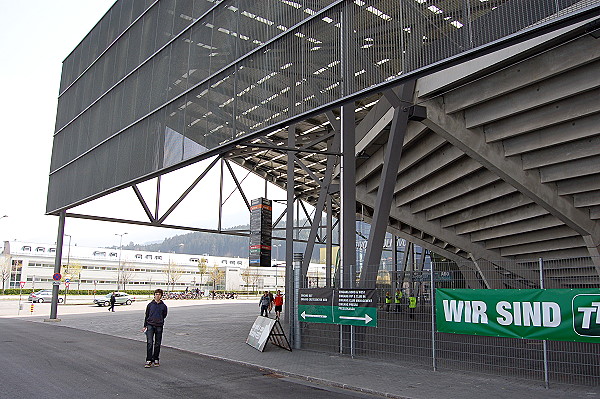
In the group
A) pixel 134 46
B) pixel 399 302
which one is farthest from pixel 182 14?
pixel 399 302

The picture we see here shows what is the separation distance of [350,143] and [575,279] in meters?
7.79

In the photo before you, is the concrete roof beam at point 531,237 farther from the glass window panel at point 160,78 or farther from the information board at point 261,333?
the glass window panel at point 160,78

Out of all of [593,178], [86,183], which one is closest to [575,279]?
[593,178]

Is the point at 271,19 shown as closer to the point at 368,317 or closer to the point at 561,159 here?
the point at 368,317

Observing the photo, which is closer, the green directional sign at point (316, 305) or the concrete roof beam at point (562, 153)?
the green directional sign at point (316, 305)

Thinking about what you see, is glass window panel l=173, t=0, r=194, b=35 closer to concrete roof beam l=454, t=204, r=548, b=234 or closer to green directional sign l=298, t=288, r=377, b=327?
green directional sign l=298, t=288, r=377, b=327

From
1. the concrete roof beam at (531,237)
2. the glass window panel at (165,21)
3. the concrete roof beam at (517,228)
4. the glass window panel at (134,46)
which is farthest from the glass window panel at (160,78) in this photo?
the concrete roof beam at (531,237)

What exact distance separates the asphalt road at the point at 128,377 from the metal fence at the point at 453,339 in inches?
123

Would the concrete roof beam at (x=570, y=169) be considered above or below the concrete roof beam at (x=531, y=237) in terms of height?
above

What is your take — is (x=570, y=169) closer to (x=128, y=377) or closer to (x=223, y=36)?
(x=223, y=36)

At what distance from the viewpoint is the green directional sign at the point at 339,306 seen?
12484 mm

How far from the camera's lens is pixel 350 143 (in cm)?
1566

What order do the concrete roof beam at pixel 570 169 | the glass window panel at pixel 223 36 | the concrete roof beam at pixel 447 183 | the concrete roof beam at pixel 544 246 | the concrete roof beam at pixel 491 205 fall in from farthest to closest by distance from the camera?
the concrete roof beam at pixel 544 246 → the concrete roof beam at pixel 491 205 → the concrete roof beam at pixel 447 183 → the concrete roof beam at pixel 570 169 → the glass window panel at pixel 223 36

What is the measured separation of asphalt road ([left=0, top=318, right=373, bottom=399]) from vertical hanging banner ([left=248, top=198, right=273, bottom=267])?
31.0ft
